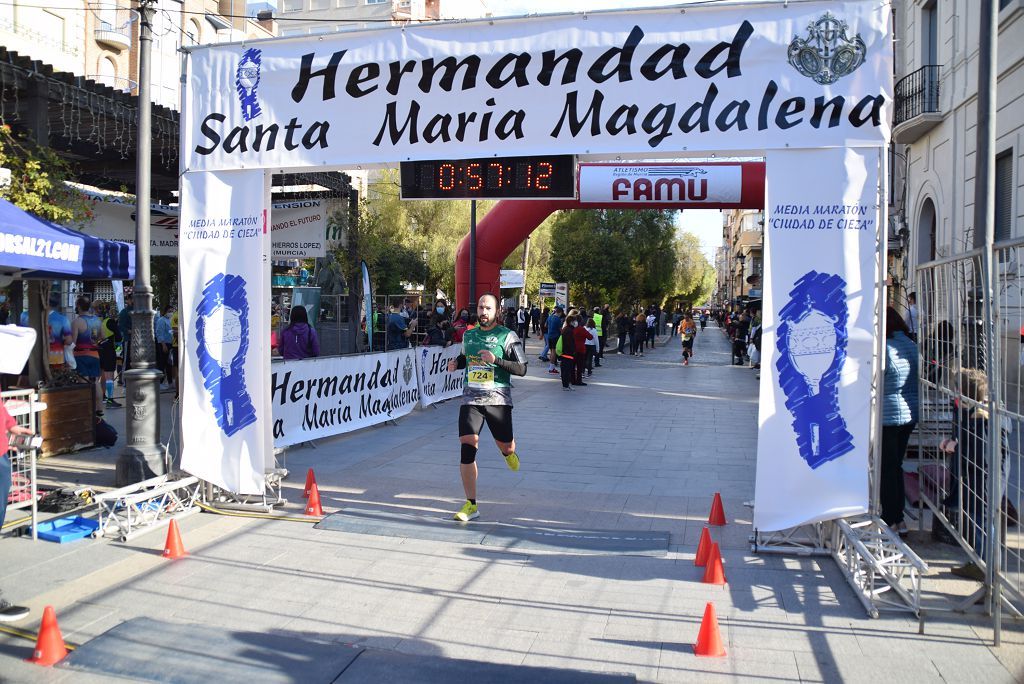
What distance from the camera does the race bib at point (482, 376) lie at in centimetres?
705

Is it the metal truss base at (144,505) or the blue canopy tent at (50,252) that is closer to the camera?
the metal truss base at (144,505)

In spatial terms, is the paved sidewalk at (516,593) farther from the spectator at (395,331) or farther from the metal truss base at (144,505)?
the spectator at (395,331)

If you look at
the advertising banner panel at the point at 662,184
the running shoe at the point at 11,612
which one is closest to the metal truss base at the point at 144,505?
the running shoe at the point at 11,612

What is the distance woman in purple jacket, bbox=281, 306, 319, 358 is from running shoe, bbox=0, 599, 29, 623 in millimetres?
6995

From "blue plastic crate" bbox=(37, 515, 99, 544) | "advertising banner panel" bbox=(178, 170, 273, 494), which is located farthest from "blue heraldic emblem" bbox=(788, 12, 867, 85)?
"blue plastic crate" bbox=(37, 515, 99, 544)

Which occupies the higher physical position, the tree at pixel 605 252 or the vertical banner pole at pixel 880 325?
the tree at pixel 605 252

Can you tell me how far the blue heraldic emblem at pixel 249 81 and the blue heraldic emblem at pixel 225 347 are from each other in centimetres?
143

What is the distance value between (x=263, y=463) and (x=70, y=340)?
22.1 feet

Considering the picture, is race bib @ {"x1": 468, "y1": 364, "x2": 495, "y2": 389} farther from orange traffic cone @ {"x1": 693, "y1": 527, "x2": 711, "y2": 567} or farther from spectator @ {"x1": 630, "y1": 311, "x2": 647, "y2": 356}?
spectator @ {"x1": 630, "y1": 311, "x2": 647, "y2": 356}

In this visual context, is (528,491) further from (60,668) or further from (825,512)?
(60,668)

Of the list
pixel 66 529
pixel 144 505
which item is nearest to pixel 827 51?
pixel 144 505

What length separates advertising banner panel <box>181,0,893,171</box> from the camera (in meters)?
5.88

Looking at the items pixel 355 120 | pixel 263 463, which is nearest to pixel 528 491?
pixel 263 463

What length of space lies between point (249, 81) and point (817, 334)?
16.7 ft
